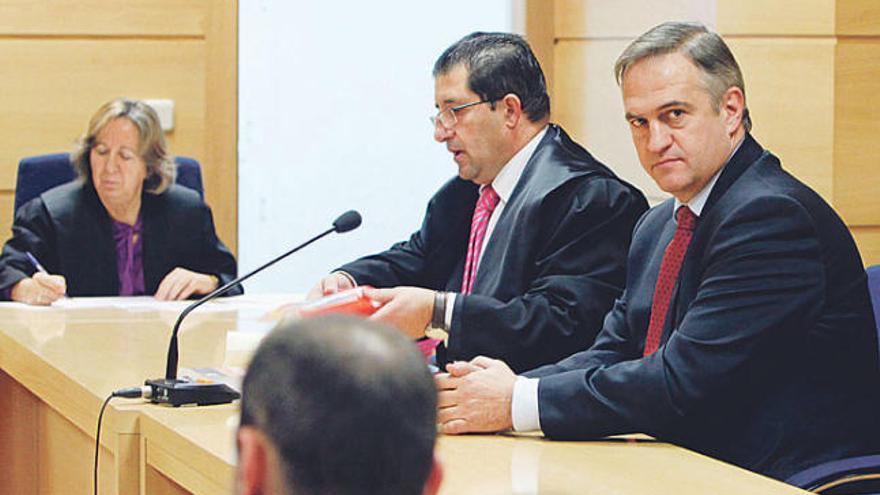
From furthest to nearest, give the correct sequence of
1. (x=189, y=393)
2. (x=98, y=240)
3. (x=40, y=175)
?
(x=40, y=175) < (x=98, y=240) < (x=189, y=393)

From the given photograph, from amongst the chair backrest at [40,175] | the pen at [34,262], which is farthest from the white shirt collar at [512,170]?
the chair backrest at [40,175]

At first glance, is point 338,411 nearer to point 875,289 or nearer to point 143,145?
point 875,289

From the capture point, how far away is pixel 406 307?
2604mm

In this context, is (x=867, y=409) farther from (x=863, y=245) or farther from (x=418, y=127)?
(x=418, y=127)

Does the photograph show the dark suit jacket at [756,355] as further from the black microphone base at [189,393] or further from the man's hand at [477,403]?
the black microphone base at [189,393]

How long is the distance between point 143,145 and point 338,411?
395 centimetres

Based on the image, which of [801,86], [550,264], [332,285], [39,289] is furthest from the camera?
[801,86]

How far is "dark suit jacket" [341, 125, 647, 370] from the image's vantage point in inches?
107

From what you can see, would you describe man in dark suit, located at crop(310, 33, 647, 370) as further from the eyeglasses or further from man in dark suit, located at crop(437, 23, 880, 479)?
man in dark suit, located at crop(437, 23, 880, 479)

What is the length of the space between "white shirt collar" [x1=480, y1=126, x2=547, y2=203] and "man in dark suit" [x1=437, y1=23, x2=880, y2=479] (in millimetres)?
752

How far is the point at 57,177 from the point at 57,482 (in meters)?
1.85

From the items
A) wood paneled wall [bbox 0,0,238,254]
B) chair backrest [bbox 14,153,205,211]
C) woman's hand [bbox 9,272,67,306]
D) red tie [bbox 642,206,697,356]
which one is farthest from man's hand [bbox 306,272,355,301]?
wood paneled wall [bbox 0,0,238,254]

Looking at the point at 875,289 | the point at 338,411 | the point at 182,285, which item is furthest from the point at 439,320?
the point at 338,411

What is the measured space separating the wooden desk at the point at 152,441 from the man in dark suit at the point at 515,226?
47 cm
